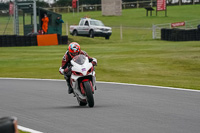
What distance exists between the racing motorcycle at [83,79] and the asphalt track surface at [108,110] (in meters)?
0.22

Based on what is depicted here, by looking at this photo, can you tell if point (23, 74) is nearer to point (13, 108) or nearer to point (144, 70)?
point (144, 70)

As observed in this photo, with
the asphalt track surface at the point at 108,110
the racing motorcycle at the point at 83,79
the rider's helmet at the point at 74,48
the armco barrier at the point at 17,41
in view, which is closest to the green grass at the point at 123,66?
the armco barrier at the point at 17,41

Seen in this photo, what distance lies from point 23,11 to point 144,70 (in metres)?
18.8

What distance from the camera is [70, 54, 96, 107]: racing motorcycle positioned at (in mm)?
8974

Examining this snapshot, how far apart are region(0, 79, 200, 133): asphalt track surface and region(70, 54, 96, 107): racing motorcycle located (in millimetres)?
225

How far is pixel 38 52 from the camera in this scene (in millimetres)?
27078

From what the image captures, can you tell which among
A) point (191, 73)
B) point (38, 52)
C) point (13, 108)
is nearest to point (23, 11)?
point (38, 52)

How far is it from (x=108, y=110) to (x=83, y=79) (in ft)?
2.78

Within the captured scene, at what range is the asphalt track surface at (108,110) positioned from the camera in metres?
6.90

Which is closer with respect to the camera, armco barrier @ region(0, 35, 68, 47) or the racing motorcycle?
the racing motorcycle

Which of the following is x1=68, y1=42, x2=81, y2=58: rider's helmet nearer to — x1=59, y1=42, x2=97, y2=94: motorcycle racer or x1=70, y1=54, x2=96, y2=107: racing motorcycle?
x1=59, y1=42, x2=97, y2=94: motorcycle racer

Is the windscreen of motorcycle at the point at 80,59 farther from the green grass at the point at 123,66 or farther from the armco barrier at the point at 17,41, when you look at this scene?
the armco barrier at the point at 17,41

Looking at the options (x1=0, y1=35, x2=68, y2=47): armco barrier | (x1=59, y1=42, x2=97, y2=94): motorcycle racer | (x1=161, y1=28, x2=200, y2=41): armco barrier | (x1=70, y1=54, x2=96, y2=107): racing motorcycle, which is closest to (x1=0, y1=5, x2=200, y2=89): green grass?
(x1=0, y1=35, x2=68, y2=47): armco barrier

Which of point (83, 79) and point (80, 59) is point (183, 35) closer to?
point (80, 59)
